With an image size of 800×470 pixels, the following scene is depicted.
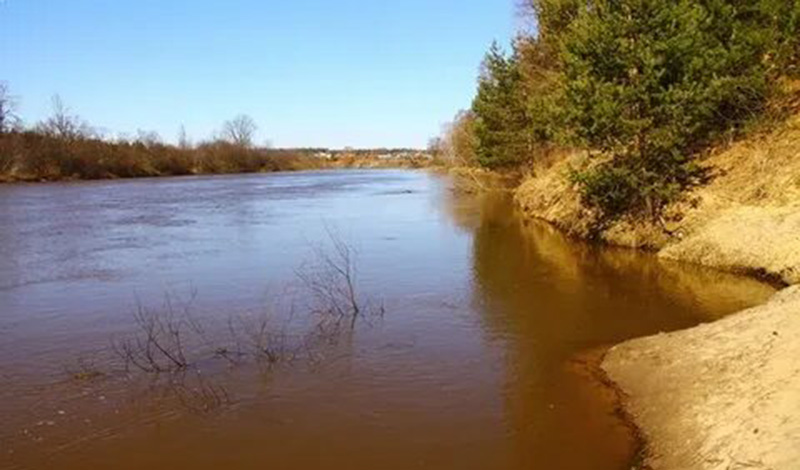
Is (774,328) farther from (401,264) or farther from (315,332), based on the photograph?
(401,264)

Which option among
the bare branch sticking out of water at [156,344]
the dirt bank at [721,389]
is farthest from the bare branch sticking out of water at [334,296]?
the dirt bank at [721,389]

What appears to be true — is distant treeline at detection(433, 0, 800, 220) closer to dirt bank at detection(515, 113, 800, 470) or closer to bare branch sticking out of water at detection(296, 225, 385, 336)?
dirt bank at detection(515, 113, 800, 470)

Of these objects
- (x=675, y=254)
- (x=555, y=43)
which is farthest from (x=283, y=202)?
(x=675, y=254)

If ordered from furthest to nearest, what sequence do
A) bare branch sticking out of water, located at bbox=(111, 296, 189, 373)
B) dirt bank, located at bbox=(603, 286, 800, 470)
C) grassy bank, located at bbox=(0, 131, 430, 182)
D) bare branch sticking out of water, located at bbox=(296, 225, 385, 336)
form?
1. grassy bank, located at bbox=(0, 131, 430, 182)
2. bare branch sticking out of water, located at bbox=(296, 225, 385, 336)
3. bare branch sticking out of water, located at bbox=(111, 296, 189, 373)
4. dirt bank, located at bbox=(603, 286, 800, 470)

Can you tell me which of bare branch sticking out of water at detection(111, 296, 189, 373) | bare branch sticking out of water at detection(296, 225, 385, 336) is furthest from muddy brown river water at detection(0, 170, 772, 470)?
bare branch sticking out of water at detection(296, 225, 385, 336)

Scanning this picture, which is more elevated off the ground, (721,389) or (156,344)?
(721,389)

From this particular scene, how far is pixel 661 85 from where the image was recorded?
21.7m

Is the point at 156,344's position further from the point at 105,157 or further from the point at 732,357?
the point at 105,157

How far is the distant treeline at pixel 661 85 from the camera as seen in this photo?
70.0 feet

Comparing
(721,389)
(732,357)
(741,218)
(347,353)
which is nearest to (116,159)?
(741,218)

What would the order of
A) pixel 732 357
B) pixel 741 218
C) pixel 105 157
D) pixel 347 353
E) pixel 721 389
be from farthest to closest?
pixel 105 157 → pixel 741 218 → pixel 347 353 → pixel 732 357 → pixel 721 389

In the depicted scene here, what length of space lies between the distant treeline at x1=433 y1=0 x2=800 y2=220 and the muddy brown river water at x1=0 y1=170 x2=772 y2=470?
2731 millimetres

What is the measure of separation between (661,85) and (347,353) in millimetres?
13595

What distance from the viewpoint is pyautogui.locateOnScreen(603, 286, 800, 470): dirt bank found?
7.66 meters
